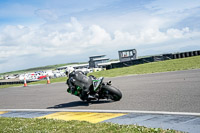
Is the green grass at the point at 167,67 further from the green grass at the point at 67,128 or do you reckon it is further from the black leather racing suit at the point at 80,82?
the green grass at the point at 67,128

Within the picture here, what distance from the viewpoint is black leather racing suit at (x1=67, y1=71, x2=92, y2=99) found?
9922mm

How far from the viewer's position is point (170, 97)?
30.3ft

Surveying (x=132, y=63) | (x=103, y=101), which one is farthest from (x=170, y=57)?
(x=103, y=101)

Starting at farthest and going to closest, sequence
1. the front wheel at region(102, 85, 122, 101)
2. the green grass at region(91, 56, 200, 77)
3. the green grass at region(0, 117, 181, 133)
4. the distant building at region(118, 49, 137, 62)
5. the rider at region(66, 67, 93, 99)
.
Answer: the distant building at region(118, 49, 137, 62), the green grass at region(91, 56, 200, 77), the rider at region(66, 67, 93, 99), the front wheel at region(102, 85, 122, 101), the green grass at region(0, 117, 181, 133)

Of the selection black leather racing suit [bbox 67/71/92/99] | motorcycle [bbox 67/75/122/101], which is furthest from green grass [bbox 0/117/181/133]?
motorcycle [bbox 67/75/122/101]

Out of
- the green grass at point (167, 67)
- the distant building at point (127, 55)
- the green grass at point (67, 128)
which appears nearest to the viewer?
the green grass at point (67, 128)

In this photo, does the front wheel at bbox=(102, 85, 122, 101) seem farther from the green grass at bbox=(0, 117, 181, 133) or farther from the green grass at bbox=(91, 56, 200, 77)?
the green grass at bbox=(91, 56, 200, 77)

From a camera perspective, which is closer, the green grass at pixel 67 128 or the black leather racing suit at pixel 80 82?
the green grass at pixel 67 128

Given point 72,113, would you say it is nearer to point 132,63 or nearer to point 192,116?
point 192,116

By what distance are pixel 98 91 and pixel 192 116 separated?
4250 mm

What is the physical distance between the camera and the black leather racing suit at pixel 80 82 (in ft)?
32.6

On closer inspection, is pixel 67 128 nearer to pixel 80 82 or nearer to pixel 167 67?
pixel 80 82

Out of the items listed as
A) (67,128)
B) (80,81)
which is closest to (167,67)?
(80,81)

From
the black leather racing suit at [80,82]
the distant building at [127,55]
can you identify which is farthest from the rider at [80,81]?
the distant building at [127,55]
